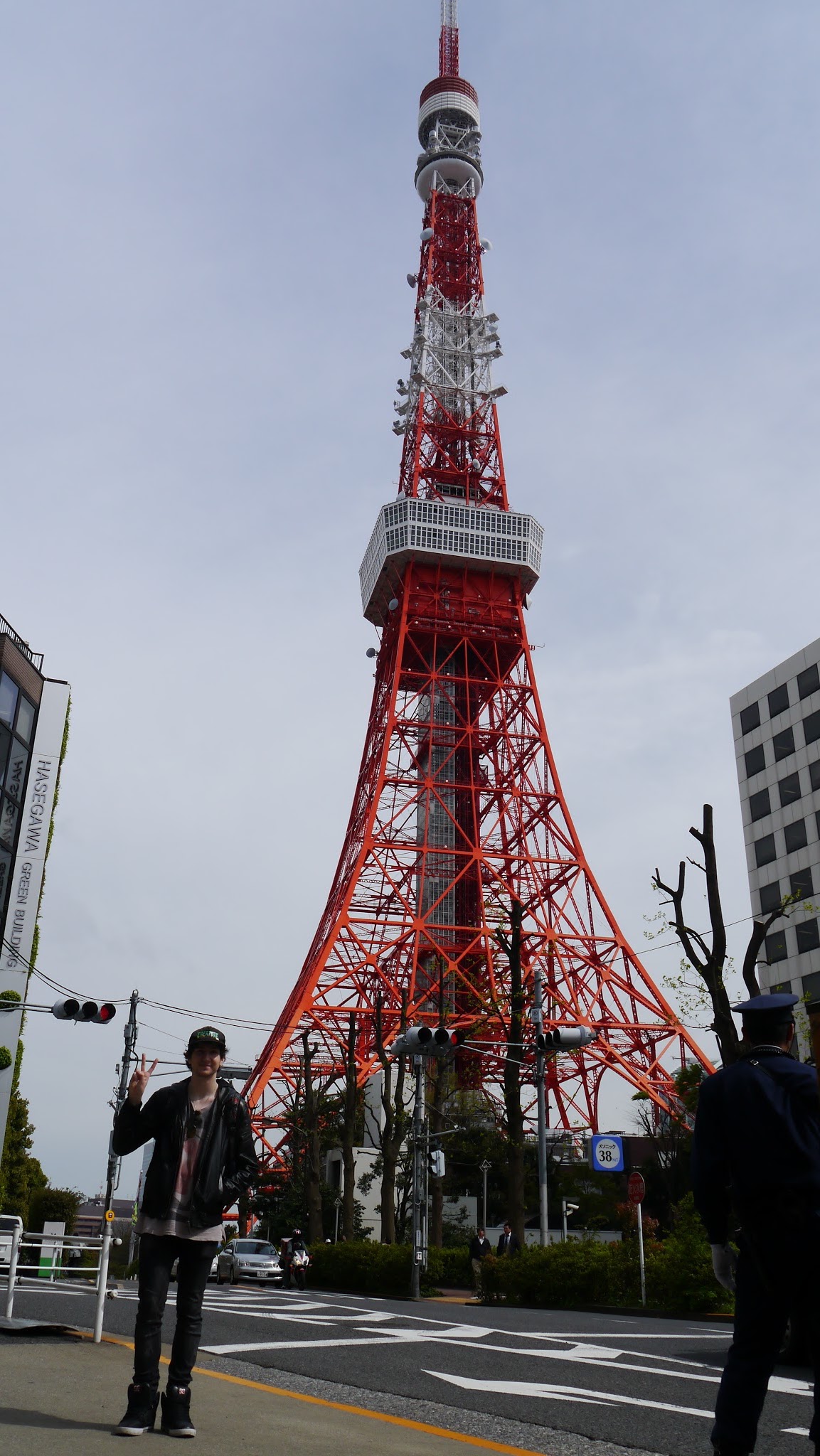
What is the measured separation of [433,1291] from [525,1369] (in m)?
16.8

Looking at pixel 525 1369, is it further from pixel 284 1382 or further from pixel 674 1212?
pixel 674 1212

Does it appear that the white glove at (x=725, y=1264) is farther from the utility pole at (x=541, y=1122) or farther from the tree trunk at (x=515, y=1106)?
the tree trunk at (x=515, y=1106)

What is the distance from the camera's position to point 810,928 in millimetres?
48125

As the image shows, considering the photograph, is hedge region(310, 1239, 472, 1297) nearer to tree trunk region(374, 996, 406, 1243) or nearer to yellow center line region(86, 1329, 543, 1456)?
tree trunk region(374, 996, 406, 1243)

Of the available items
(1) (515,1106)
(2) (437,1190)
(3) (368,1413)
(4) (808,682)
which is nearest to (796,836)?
(4) (808,682)

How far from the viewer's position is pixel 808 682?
51562 millimetres

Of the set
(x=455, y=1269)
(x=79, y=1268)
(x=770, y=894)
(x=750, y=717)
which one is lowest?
(x=455, y=1269)

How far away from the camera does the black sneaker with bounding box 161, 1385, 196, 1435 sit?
14.6ft

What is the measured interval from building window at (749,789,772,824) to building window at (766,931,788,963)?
17.5 feet

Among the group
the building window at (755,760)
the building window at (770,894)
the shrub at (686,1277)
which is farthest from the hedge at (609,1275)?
the building window at (755,760)

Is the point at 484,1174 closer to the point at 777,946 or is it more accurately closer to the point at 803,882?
the point at 777,946

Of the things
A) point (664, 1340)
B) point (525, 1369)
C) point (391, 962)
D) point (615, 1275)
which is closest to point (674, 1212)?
point (615, 1275)

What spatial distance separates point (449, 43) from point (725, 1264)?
242 ft

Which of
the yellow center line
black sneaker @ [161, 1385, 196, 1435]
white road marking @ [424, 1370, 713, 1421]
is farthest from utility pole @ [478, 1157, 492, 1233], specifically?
black sneaker @ [161, 1385, 196, 1435]
